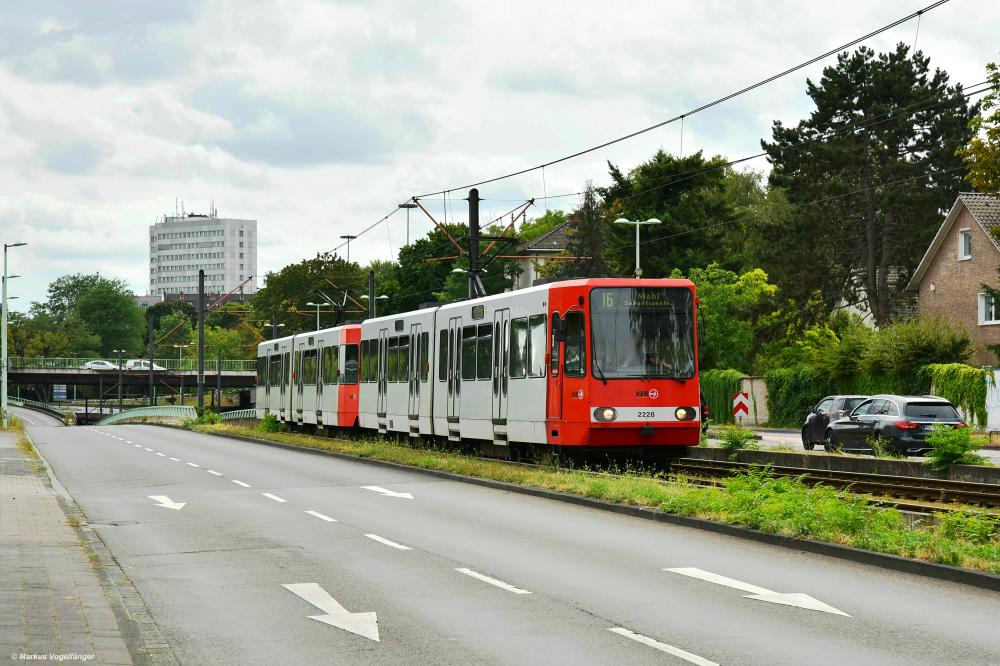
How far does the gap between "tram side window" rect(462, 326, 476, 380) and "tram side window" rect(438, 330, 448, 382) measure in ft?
4.16

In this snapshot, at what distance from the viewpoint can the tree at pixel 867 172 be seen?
198ft

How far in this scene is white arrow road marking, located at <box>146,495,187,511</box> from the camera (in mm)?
18719

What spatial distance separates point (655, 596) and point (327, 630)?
2659mm

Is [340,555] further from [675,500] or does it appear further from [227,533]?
[675,500]

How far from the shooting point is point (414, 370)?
32.1 metres

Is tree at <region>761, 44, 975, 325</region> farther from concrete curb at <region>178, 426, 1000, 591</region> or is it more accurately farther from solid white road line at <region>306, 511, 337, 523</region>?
solid white road line at <region>306, 511, 337, 523</region>

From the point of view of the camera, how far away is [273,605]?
10.1 metres

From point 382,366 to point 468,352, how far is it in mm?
7754

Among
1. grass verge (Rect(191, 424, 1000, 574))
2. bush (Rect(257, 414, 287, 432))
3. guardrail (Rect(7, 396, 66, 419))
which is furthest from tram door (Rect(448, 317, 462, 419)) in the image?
guardrail (Rect(7, 396, 66, 419))

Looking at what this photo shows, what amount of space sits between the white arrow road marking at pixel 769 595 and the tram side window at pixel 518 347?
43.5 ft

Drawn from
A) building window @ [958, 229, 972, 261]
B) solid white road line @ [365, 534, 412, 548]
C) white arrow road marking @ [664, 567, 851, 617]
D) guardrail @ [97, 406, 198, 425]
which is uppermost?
building window @ [958, 229, 972, 261]

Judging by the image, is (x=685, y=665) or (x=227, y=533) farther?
(x=227, y=533)

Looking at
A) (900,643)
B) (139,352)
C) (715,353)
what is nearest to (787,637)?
(900,643)

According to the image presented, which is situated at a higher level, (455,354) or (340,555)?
(455,354)
